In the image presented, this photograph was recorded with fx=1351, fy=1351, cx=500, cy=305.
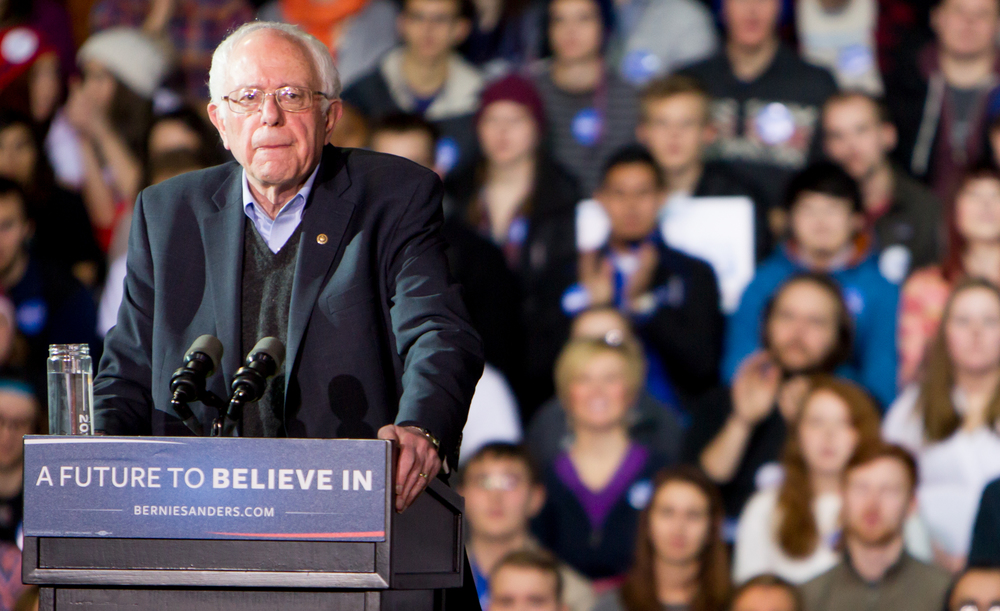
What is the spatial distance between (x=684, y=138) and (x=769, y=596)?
5.71ft

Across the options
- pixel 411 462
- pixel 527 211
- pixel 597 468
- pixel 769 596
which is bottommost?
pixel 769 596

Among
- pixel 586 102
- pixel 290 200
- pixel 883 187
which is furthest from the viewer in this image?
pixel 586 102

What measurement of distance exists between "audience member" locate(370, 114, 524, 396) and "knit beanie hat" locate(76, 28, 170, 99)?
1.15m

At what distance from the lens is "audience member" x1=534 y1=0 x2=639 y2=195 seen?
5.25 meters

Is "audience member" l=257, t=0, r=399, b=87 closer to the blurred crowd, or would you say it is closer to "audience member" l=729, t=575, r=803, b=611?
the blurred crowd

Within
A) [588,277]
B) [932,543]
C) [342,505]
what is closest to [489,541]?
[588,277]

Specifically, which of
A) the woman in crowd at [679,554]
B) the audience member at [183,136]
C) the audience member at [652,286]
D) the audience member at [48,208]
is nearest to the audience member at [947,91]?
the audience member at [652,286]

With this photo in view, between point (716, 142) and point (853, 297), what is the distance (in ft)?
2.69

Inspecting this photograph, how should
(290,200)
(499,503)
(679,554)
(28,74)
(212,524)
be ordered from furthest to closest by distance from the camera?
(28,74), (499,503), (679,554), (290,200), (212,524)

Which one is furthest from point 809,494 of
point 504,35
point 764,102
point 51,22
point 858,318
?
point 51,22

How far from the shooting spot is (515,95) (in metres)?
5.20

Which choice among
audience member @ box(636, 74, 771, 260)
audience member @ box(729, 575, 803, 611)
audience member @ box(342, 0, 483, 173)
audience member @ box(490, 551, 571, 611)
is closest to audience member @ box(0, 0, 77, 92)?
audience member @ box(342, 0, 483, 173)

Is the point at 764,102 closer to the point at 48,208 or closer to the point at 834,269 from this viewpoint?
the point at 834,269

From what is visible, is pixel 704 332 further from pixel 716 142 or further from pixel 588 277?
pixel 716 142
